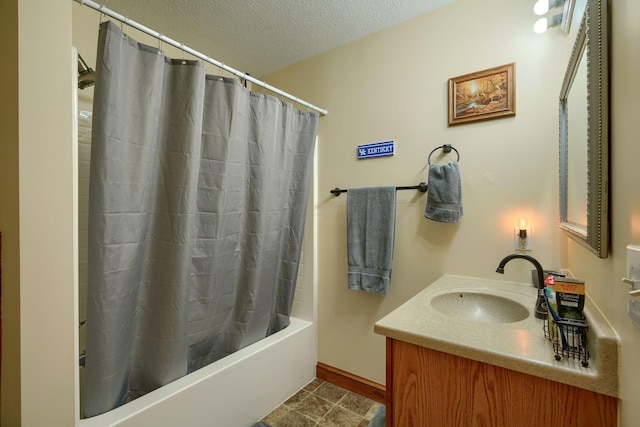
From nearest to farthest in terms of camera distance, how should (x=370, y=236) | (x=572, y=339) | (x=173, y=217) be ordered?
(x=572, y=339) → (x=173, y=217) → (x=370, y=236)

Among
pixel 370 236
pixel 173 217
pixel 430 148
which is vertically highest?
pixel 430 148

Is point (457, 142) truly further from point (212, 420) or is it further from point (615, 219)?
point (212, 420)

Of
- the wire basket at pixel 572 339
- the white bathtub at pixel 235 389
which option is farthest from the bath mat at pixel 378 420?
the wire basket at pixel 572 339

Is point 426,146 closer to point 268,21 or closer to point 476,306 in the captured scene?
point 476,306

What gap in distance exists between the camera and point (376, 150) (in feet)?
5.85

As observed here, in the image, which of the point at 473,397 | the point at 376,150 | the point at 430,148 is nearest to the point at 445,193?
the point at 430,148

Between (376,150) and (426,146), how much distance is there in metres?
0.30

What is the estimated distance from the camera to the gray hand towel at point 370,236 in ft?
5.48

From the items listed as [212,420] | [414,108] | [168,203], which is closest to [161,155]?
[168,203]

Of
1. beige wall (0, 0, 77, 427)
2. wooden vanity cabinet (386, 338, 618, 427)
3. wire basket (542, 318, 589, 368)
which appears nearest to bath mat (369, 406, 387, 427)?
wooden vanity cabinet (386, 338, 618, 427)

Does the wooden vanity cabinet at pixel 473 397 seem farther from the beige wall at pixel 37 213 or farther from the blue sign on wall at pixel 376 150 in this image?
the blue sign on wall at pixel 376 150

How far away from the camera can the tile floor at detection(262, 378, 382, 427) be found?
158 cm

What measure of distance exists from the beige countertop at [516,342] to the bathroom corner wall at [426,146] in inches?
18.6

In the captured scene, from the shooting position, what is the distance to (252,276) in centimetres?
165
